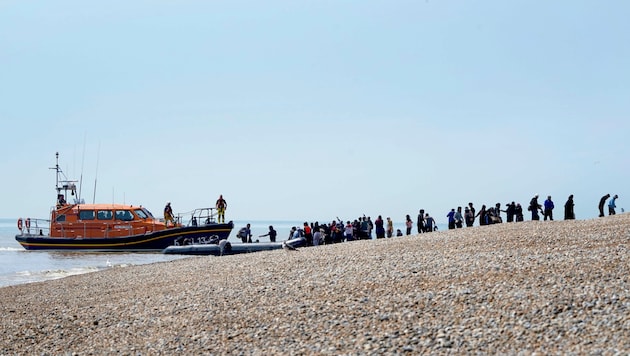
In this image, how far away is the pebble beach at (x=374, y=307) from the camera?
8.37 meters

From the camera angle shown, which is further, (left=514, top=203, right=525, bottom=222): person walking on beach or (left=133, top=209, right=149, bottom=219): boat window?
(left=133, top=209, right=149, bottom=219): boat window

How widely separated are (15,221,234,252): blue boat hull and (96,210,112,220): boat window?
1238 mm

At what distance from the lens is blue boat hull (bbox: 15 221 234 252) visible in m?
33.9

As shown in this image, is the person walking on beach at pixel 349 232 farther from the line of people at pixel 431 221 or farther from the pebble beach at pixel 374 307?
the pebble beach at pixel 374 307

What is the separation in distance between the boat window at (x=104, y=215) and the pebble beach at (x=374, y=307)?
18643 mm

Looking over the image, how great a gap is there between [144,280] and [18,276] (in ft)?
31.2

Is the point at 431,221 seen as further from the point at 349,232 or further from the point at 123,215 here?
the point at 123,215

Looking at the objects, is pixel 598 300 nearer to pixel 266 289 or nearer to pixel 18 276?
pixel 266 289

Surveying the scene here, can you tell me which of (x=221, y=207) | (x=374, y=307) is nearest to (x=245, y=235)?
(x=221, y=207)

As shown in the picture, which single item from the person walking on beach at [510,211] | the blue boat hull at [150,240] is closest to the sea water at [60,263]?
the blue boat hull at [150,240]

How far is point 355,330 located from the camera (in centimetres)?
924

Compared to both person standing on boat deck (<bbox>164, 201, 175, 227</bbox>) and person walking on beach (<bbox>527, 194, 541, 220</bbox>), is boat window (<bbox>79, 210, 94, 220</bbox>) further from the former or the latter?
person walking on beach (<bbox>527, 194, 541, 220</bbox>)

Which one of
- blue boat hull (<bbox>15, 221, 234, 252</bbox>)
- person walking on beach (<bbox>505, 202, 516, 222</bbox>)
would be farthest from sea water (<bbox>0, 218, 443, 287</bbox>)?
person walking on beach (<bbox>505, 202, 516, 222</bbox>)

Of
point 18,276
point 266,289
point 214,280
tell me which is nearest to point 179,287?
point 214,280
